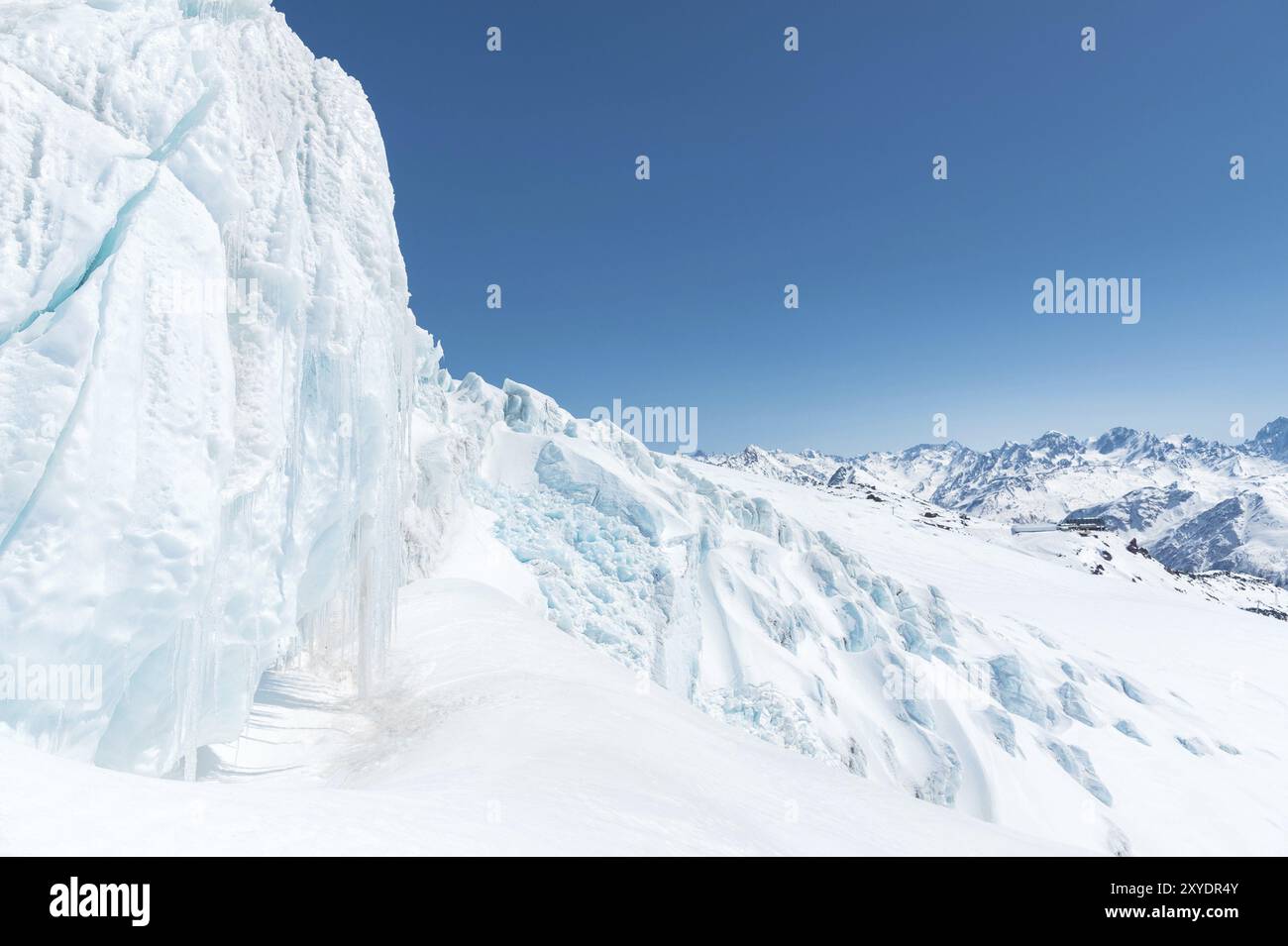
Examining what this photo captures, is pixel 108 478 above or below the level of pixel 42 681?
above

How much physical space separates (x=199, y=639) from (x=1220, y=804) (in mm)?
43446

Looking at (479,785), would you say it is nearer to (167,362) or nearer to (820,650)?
(167,362)

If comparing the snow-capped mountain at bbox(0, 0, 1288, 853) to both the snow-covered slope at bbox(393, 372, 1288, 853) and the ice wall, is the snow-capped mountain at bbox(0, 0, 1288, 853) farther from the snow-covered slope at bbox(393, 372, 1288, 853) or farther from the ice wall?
the snow-covered slope at bbox(393, 372, 1288, 853)

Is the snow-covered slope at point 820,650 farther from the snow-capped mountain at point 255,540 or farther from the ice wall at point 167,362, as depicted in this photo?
the ice wall at point 167,362

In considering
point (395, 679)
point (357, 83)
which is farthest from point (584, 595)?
point (357, 83)

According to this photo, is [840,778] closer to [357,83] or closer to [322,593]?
[322,593]

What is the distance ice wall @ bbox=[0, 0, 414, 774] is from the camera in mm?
6078

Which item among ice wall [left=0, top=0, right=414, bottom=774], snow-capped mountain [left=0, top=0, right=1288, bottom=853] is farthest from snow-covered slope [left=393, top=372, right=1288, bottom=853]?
ice wall [left=0, top=0, right=414, bottom=774]

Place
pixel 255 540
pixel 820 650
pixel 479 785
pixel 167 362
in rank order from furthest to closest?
pixel 820 650, pixel 255 540, pixel 167 362, pixel 479 785

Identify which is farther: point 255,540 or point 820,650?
point 820,650

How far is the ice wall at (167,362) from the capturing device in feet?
19.9

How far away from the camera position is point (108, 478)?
20.8 ft

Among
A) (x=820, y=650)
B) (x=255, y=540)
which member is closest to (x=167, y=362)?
(x=255, y=540)

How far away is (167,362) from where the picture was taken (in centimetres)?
711
